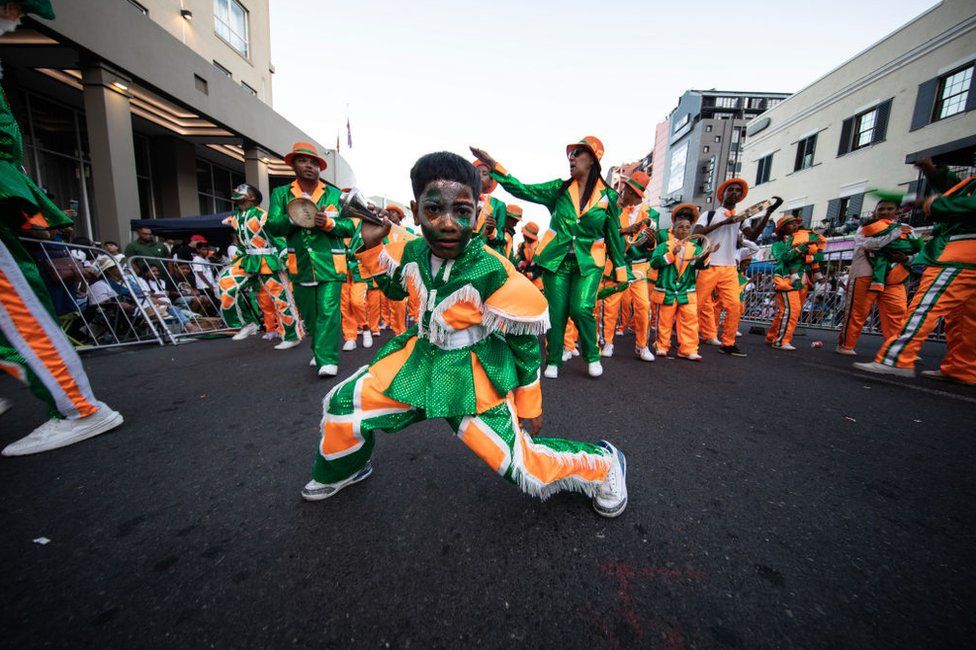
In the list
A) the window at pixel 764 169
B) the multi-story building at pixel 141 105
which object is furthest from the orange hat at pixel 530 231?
the window at pixel 764 169

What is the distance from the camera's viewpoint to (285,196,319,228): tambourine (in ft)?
10.8

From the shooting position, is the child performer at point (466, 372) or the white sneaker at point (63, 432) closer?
the child performer at point (466, 372)

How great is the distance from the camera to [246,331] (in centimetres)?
655

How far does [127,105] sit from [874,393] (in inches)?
573

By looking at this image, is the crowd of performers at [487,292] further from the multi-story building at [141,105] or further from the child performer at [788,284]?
the multi-story building at [141,105]

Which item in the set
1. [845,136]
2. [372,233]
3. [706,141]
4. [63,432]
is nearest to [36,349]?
[63,432]

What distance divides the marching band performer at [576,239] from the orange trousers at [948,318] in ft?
10.0

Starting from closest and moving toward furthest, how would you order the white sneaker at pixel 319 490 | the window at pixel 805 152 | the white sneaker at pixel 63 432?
the white sneaker at pixel 319 490
the white sneaker at pixel 63 432
the window at pixel 805 152

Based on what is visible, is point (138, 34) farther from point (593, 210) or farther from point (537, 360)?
point (537, 360)

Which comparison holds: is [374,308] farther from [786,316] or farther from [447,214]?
[786,316]

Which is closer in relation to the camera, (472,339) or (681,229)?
(472,339)

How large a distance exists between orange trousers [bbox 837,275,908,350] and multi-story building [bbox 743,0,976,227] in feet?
26.1

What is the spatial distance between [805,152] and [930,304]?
58.7 feet

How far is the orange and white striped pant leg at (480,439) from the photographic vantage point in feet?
4.68
